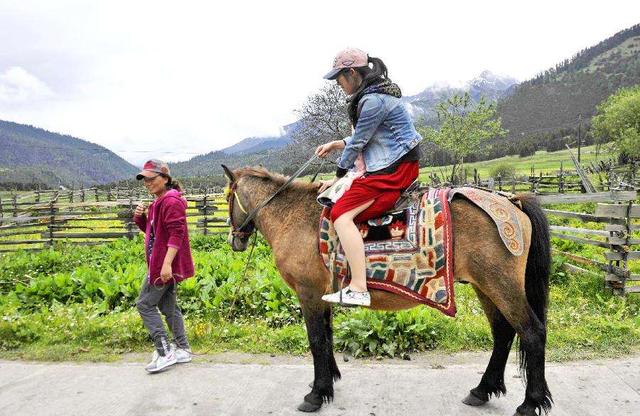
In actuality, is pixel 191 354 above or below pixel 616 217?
below

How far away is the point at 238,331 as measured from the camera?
5.16 metres

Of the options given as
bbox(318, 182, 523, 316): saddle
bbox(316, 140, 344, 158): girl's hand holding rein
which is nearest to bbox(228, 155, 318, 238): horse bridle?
bbox(316, 140, 344, 158): girl's hand holding rein

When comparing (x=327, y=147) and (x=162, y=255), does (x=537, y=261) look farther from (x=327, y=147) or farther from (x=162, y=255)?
(x=162, y=255)

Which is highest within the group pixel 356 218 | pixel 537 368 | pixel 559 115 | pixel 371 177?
pixel 559 115

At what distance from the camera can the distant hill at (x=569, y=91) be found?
Result: 134125mm

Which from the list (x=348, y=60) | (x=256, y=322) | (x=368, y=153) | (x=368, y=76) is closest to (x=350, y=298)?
(x=368, y=153)

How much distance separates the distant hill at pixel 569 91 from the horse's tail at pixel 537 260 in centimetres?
13259

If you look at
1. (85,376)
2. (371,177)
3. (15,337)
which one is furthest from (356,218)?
(15,337)

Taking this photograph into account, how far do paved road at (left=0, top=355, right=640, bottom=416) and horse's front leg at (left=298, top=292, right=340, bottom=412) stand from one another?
0.35 feet

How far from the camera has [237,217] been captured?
14.0 ft

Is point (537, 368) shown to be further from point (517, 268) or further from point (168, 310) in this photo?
point (168, 310)

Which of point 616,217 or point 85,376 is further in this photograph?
point 616,217

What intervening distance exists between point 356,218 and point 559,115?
155448 millimetres

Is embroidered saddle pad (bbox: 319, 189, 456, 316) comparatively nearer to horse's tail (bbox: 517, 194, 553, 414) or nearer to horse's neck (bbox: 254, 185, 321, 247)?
horse's neck (bbox: 254, 185, 321, 247)
